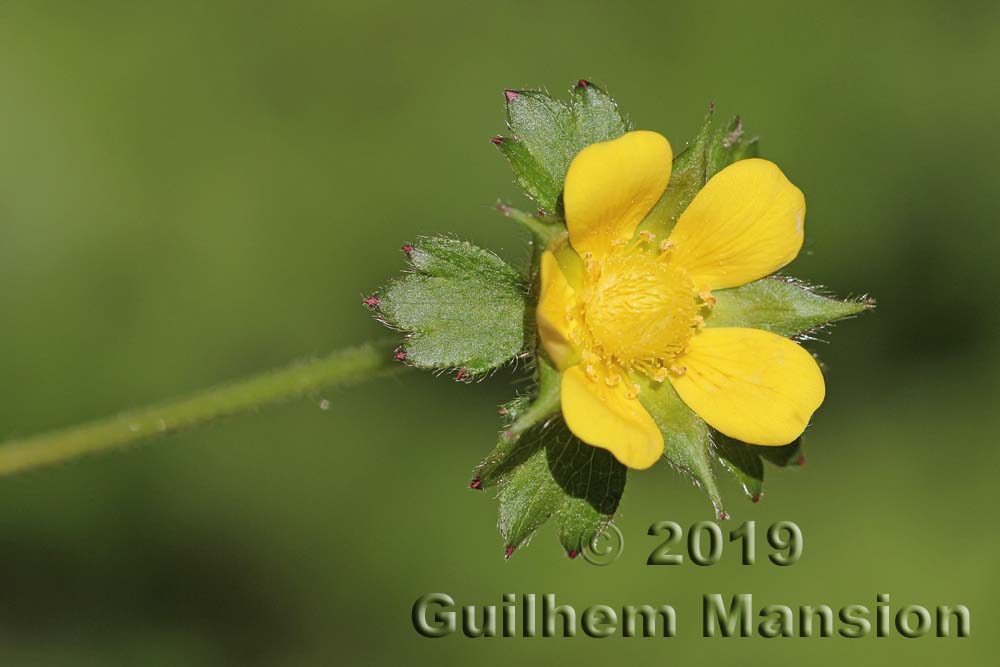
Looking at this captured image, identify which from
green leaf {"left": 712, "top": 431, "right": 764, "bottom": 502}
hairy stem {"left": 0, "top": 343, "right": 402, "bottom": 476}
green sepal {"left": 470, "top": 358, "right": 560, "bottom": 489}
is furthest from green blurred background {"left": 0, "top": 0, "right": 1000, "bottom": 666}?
green sepal {"left": 470, "top": 358, "right": 560, "bottom": 489}

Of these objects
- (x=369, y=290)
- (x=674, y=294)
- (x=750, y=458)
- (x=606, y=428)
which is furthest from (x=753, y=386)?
(x=369, y=290)

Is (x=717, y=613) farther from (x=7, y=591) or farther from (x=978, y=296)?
(x=7, y=591)

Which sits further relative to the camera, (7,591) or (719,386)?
(7,591)

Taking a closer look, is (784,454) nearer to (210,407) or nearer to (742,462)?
A: (742,462)

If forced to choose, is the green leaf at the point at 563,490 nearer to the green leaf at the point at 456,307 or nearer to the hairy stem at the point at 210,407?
the green leaf at the point at 456,307

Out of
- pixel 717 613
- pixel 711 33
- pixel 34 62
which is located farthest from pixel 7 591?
pixel 711 33

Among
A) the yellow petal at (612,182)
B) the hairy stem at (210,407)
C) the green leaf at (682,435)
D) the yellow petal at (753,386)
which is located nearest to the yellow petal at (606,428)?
the green leaf at (682,435)
